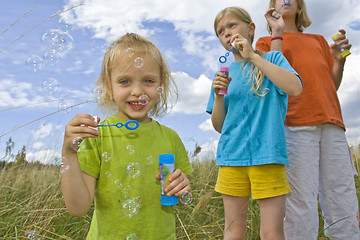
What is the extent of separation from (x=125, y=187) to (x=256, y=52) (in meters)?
1.24

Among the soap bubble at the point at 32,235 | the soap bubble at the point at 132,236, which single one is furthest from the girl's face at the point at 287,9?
the soap bubble at the point at 32,235

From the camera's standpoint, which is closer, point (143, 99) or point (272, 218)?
point (143, 99)

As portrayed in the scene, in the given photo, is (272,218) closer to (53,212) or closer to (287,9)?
(287,9)

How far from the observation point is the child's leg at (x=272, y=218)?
74.7 inches

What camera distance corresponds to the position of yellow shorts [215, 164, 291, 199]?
1908 millimetres

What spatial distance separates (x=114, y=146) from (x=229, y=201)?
866 mm

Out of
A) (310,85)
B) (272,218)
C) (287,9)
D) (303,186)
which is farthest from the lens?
(287,9)

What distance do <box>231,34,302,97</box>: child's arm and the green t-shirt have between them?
2.64 ft

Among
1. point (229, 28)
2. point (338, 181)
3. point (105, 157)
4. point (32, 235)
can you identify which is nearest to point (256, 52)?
point (229, 28)

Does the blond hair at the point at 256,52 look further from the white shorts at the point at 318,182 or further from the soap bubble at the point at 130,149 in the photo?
the soap bubble at the point at 130,149

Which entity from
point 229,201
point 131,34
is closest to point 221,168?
point 229,201

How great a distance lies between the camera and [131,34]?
187 centimetres

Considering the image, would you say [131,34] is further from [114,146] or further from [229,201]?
[229,201]

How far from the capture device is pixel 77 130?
4.26 feet
